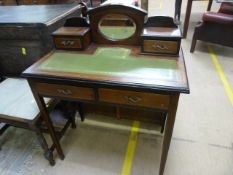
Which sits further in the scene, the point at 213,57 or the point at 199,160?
the point at 213,57

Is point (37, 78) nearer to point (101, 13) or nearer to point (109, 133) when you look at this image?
point (101, 13)

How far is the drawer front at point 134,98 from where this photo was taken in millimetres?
864

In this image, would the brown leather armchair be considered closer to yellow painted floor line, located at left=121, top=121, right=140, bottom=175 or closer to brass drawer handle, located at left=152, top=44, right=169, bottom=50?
yellow painted floor line, located at left=121, top=121, right=140, bottom=175

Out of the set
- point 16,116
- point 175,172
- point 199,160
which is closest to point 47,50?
point 16,116

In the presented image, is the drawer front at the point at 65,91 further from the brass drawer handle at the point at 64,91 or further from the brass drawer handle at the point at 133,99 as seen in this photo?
the brass drawer handle at the point at 133,99

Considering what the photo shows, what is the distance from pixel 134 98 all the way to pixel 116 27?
1.77 ft

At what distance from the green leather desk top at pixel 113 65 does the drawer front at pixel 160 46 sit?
2.4 inches

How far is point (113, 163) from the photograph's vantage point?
1.40 m

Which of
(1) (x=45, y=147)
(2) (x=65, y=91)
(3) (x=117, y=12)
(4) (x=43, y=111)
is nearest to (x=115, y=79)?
(2) (x=65, y=91)

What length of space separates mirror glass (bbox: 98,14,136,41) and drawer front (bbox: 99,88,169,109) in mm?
434

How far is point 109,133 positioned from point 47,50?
897 millimetres

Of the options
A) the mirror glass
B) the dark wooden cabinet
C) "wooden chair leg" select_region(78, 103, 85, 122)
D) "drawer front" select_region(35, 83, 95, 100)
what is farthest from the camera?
"wooden chair leg" select_region(78, 103, 85, 122)

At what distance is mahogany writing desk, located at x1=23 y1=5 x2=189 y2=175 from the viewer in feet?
2.83

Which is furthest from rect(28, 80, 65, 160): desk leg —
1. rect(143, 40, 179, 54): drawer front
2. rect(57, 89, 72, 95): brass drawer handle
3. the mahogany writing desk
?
rect(143, 40, 179, 54): drawer front
